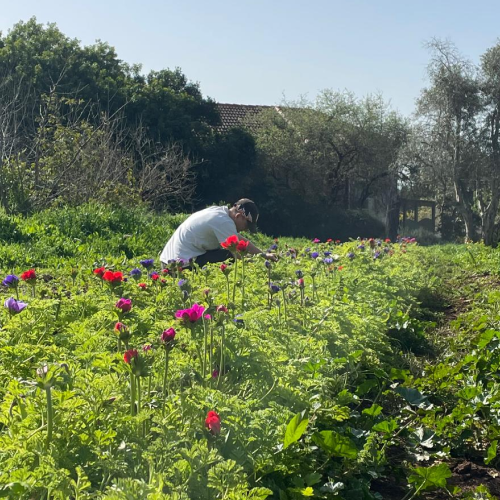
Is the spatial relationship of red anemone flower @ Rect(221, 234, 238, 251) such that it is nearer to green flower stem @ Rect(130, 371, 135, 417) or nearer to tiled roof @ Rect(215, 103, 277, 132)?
green flower stem @ Rect(130, 371, 135, 417)

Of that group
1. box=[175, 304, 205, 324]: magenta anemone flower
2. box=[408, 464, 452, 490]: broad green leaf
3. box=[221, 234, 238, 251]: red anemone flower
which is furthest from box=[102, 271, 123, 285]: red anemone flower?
box=[408, 464, 452, 490]: broad green leaf

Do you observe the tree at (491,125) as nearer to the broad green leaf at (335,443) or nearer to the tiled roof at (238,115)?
the tiled roof at (238,115)

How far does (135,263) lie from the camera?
670 cm

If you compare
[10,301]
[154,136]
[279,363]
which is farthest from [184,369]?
[154,136]

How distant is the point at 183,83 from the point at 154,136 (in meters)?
4.19

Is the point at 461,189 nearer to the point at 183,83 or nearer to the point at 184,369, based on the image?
the point at 183,83

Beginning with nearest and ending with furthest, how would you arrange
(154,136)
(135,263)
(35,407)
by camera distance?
(35,407), (135,263), (154,136)

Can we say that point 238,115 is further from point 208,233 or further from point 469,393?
point 469,393

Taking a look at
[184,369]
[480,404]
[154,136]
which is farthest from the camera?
[154,136]

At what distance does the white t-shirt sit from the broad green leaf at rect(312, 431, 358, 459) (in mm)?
3667

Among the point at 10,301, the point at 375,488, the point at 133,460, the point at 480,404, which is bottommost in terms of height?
the point at 375,488

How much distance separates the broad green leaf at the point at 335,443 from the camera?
7.41 feet

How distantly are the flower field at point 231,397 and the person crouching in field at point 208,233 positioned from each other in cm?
76

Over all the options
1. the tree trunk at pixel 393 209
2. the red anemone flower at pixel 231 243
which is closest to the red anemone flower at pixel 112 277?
the red anemone flower at pixel 231 243
